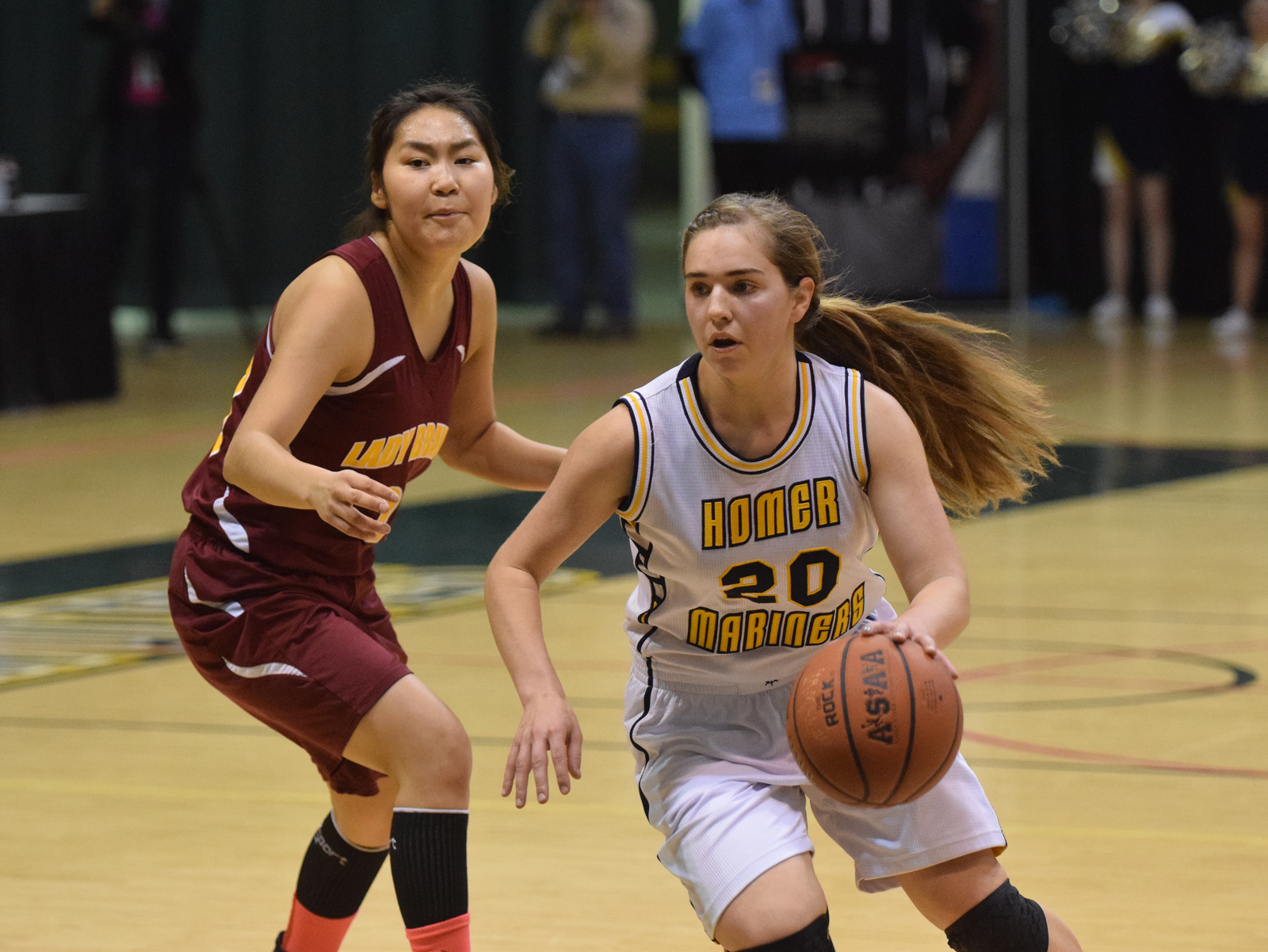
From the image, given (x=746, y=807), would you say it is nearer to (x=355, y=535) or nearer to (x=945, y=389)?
(x=355, y=535)

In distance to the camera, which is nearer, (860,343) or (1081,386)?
(860,343)

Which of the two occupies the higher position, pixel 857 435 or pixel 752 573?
pixel 857 435

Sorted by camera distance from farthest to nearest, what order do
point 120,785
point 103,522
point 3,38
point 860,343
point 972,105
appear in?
point 3,38 → point 972,105 → point 103,522 → point 120,785 → point 860,343

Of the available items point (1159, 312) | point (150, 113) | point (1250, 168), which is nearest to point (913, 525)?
point (150, 113)

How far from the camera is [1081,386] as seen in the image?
34.6 ft

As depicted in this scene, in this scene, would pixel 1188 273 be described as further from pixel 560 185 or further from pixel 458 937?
pixel 458 937

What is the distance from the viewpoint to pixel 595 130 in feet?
41.2

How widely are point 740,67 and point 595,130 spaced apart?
96 centimetres

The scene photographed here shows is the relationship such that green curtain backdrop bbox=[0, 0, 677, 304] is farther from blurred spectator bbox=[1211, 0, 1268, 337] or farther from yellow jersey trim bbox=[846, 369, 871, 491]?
yellow jersey trim bbox=[846, 369, 871, 491]

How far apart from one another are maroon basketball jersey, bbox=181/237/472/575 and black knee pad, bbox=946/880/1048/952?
3.15 ft

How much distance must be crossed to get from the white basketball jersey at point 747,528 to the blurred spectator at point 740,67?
10.1 metres

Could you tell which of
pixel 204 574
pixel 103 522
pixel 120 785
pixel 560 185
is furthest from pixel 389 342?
pixel 560 185

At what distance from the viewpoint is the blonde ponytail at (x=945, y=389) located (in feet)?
9.71

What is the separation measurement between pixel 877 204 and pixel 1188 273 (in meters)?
2.72
